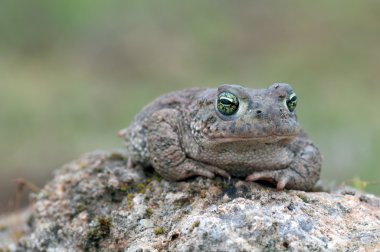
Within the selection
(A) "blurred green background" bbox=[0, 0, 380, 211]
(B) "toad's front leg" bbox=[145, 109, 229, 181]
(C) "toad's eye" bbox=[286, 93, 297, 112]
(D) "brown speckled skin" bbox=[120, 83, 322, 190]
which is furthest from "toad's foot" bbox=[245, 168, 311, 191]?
(A) "blurred green background" bbox=[0, 0, 380, 211]

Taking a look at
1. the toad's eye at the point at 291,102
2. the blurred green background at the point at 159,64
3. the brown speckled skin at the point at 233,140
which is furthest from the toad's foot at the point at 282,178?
the blurred green background at the point at 159,64

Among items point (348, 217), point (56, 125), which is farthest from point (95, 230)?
point (56, 125)

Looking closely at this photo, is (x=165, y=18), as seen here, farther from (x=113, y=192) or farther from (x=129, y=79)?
(x=113, y=192)

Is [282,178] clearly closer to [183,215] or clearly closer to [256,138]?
[256,138]

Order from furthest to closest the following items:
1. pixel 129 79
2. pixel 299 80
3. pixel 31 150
Result: pixel 129 79 → pixel 299 80 → pixel 31 150

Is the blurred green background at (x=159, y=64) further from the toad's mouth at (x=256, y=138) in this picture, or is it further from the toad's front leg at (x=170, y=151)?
the toad's mouth at (x=256, y=138)

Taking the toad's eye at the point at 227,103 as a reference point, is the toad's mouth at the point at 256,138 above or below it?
below

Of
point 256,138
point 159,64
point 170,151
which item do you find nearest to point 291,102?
point 256,138
